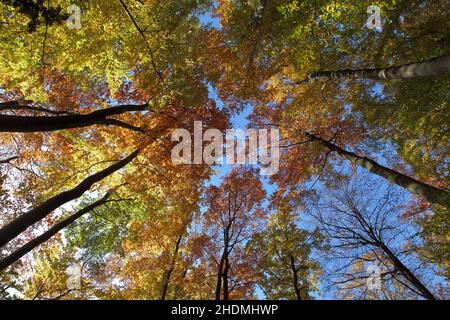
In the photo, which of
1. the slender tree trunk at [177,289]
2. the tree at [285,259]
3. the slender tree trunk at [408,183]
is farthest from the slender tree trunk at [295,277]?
the slender tree trunk at [408,183]

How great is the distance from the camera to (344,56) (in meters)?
9.39

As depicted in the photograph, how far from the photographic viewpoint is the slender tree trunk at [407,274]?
743 centimetres

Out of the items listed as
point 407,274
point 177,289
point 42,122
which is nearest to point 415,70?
point 407,274

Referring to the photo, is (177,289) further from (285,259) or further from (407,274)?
(407,274)

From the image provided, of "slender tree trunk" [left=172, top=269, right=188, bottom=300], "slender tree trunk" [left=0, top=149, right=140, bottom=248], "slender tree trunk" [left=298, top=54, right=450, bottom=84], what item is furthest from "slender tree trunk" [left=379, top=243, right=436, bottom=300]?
"slender tree trunk" [left=172, top=269, right=188, bottom=300]

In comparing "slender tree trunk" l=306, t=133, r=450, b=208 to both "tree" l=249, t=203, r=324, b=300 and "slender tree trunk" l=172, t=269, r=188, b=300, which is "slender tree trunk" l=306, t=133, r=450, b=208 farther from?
"slender tree trunk" l=172, t=269, r=188, b=300

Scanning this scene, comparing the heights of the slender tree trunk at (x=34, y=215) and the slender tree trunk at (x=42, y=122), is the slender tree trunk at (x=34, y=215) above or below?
below

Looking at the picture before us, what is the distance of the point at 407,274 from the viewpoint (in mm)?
7938

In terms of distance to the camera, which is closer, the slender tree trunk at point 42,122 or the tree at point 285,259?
the slender tree trunk at point 42,122

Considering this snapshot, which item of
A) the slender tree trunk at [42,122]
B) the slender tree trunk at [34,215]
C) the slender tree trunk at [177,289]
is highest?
the slender tree trunk at [42,122]

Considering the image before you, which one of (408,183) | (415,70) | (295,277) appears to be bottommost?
(295,277)

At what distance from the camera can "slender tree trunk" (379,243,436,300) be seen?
7.43 meters

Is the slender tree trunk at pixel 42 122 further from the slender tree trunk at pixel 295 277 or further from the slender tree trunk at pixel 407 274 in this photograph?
the slender tree trunk at pixel 295 277
